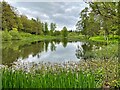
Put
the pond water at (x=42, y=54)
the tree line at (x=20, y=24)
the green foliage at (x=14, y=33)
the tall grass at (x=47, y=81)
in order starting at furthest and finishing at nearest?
the tree line at (x=20, y=24), the green foliage at (x=14, y=33), the pond water at (x=42, y=54), the tall grass at (x=47, y=81)

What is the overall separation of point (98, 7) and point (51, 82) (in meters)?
2.10

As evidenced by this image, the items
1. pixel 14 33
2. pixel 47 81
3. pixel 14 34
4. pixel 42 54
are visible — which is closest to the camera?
pixel 47 81

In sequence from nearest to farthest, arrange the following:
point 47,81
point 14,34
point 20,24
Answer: point 47,81 < point 14,34 < point 20,24

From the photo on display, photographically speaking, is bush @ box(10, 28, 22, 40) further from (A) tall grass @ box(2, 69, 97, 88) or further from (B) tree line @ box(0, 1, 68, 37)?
(A) tall grass @ box(2, 69, 97, 88)

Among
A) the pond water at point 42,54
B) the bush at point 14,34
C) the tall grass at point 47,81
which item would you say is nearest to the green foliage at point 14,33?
the bush at point 14,34

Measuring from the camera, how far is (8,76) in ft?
9.62

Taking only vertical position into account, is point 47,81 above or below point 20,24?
below

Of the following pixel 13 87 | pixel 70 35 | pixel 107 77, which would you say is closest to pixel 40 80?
pixel 13 87

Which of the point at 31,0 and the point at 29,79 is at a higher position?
the point at 31,0

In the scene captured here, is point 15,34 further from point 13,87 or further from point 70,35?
point 13,87

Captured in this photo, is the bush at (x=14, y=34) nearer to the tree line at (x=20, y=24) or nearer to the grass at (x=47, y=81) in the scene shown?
the tree line at (x=20, y=24)

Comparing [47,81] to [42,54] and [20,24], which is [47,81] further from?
[20,24]

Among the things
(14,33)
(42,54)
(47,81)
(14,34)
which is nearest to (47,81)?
(47,81)

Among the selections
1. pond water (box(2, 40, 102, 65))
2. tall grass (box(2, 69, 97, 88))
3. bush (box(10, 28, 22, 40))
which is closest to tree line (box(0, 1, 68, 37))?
bush (box(10, 28, 22, 40))
